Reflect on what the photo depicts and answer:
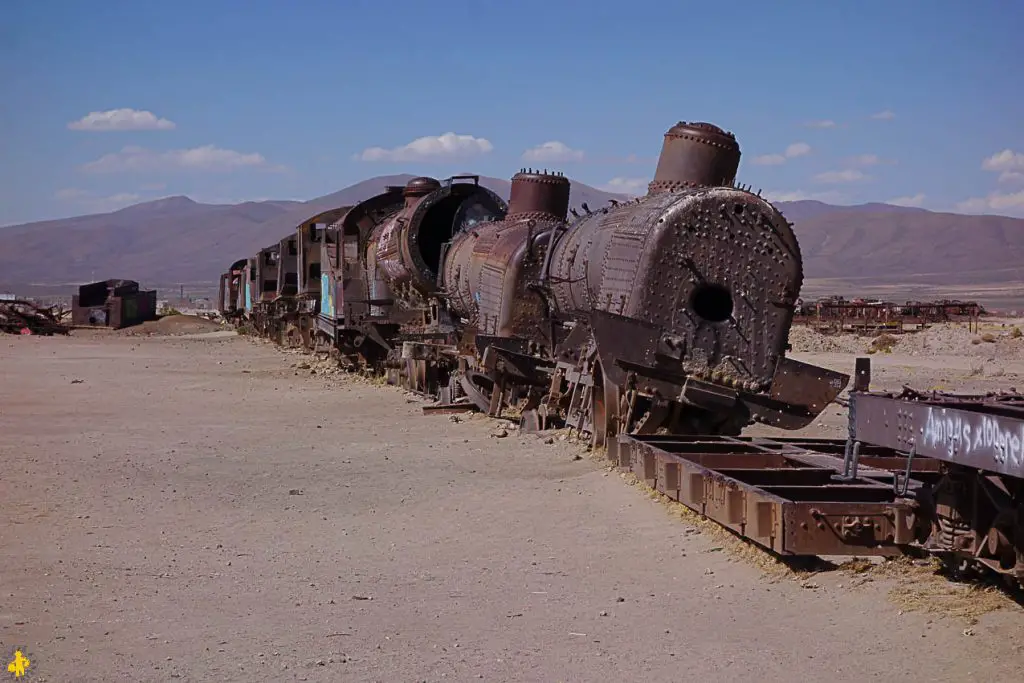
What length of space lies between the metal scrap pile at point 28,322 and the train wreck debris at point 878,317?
27397mm

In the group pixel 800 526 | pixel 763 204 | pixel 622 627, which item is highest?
pixel 763 204

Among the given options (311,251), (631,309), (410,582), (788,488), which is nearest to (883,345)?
(311,251)

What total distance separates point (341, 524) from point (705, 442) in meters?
3.00

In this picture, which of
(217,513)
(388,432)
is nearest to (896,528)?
(217,513)

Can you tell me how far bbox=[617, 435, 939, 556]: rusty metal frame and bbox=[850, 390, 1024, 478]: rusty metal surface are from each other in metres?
0.42

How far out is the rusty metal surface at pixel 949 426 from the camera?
5.70 m

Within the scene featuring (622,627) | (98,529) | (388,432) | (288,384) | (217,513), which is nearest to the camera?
(622,627)

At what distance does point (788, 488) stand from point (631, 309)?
11.1 feet

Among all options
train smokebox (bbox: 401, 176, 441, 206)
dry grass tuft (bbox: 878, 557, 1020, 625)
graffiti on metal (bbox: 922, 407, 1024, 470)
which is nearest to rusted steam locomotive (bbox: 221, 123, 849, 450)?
train smokebox (bbox: 401, 176, 441, 206)

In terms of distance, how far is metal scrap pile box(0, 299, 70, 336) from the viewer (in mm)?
47906

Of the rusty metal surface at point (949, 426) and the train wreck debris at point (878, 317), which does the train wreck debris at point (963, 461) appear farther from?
the train wreck debris at point (878, 317)

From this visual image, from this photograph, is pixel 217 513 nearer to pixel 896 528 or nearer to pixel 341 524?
pixel 341 524

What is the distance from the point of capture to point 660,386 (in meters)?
11.3

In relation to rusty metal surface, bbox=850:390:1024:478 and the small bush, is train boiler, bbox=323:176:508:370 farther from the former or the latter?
the small bush
